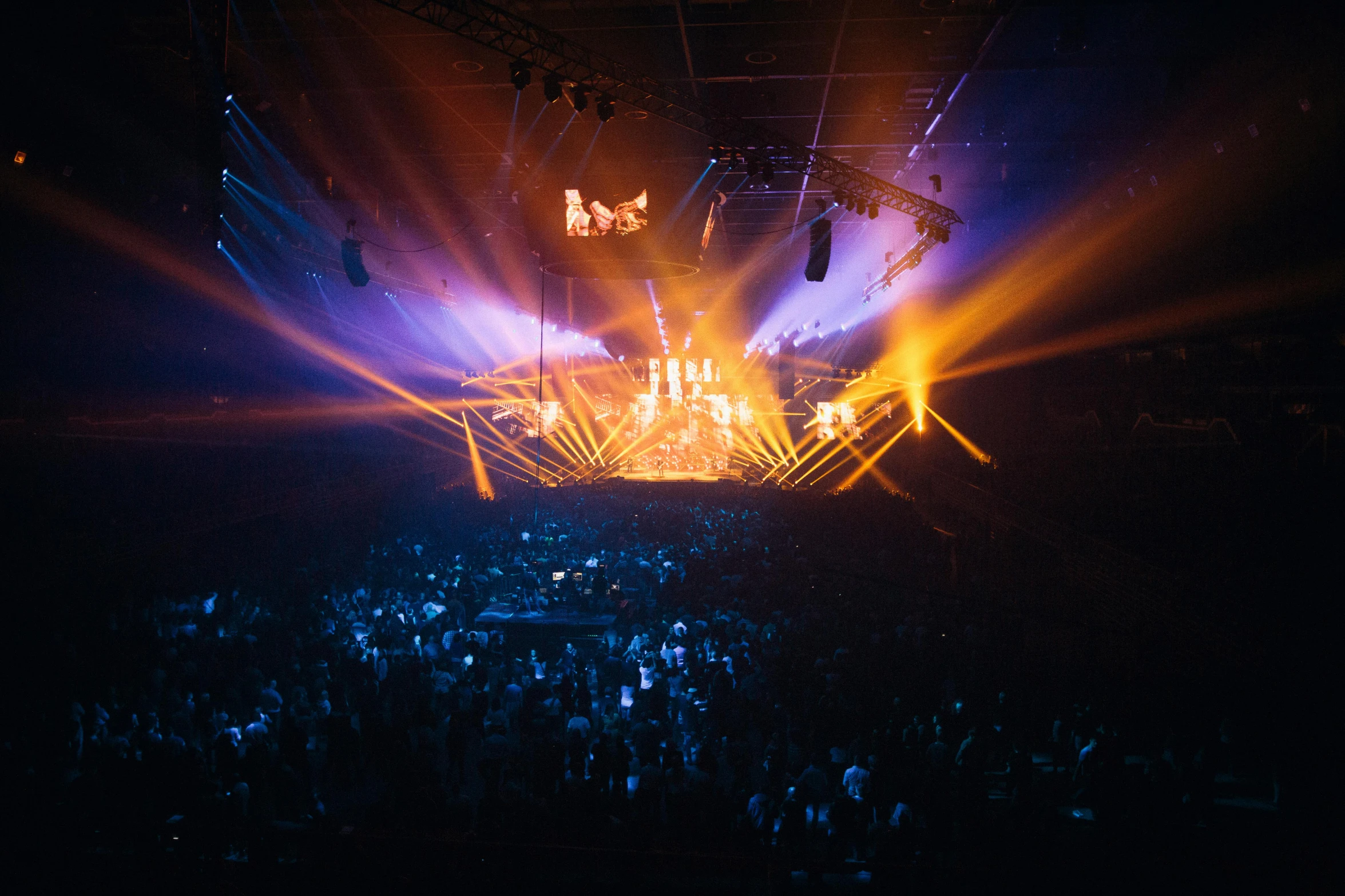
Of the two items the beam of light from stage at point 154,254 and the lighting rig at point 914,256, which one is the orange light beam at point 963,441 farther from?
the beam of light from stage at point 154,254

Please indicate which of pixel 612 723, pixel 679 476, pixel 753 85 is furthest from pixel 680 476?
pixel 612 723

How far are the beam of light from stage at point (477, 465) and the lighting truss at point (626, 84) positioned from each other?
59.3 ft

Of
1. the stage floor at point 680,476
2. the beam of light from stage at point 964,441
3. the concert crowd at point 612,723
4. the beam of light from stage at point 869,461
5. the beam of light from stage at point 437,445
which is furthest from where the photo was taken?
the stage floor at point 680,476

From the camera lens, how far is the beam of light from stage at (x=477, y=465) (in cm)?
2627

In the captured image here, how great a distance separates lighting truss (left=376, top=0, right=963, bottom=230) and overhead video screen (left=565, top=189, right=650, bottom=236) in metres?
1.09

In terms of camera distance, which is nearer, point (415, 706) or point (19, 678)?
point (415, 706)

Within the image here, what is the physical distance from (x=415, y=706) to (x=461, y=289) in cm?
1585

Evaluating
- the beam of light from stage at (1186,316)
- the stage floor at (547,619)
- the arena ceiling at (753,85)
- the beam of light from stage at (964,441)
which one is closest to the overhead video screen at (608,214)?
the arena ceiling at (753,85)

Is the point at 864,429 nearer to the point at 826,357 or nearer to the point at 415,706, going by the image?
the point at 826,357

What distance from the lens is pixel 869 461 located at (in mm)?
25312

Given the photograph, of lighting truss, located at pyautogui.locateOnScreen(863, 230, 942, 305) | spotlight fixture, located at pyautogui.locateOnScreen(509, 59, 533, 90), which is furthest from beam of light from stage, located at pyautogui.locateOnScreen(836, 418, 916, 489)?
spotlight fixture, located at pyautogui.locateOnScreen(509, 59, 533, 90)

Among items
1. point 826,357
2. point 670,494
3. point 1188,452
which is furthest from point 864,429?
point 1188,452

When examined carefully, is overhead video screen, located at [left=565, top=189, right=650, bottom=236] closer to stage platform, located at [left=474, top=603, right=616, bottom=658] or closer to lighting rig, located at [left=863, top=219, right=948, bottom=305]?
lighting rig, located at [left=863, top=219, right=948, bottom=305]

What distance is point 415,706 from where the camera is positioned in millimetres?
6777
